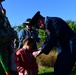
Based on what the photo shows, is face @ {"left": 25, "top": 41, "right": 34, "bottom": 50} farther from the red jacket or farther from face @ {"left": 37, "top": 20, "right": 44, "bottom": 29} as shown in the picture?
face @ {"left": 37, "top": 20, "right": 44, "bottom": 29}

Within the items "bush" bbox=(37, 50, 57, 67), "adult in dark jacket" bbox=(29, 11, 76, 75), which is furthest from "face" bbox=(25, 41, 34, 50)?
"bush" bbox=(37, 50, 57, 67)

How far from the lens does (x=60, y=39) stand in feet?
23.2

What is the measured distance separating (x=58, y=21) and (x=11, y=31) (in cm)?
124

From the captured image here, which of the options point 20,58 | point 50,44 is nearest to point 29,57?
point 20,58

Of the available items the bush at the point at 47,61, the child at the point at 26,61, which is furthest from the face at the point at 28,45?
the bush at the point at 47,61

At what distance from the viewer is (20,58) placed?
7590 mm

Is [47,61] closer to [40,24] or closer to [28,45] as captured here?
[28,45]

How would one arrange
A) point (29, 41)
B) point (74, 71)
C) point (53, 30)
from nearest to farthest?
point (53, 30) < point (29, 41) < point (74, 71)

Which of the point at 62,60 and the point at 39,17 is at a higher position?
the point at 39,17

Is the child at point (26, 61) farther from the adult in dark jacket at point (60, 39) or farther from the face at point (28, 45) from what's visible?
the adult in dark jacket at point (60, 39)

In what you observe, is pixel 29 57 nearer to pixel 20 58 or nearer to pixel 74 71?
pixel 20 58

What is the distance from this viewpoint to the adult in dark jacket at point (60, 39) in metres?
6.92

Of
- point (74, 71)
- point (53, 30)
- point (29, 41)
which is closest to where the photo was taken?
point (53, 30)

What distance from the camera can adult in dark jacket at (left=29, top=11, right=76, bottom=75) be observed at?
692cm
